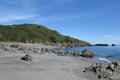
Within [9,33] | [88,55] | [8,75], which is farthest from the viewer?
[9,33]

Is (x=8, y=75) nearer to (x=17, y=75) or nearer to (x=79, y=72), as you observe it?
(x=17, y=75)

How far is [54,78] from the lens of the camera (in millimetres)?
25203

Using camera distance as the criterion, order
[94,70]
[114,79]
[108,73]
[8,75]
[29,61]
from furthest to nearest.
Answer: [29,61], [94,70], [108,73], [114,79], [8,75]

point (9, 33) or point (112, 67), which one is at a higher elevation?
point (9, 33)

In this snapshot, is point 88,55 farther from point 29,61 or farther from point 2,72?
point 2,72

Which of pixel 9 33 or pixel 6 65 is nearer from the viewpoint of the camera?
pixel 6 65

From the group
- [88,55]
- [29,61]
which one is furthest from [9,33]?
[29,61]

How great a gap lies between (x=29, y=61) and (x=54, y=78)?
10.9m

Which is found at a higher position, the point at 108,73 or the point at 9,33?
the point at 9,33

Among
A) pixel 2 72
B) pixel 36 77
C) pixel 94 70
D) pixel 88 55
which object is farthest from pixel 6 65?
pixel 88 55

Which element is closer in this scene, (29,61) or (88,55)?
(29,61)

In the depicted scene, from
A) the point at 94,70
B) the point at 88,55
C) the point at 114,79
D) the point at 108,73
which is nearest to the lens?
the point at 114,79

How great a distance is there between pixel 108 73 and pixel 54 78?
631cm

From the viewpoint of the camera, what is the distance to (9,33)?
197875 millimetres
